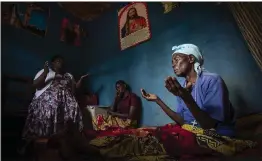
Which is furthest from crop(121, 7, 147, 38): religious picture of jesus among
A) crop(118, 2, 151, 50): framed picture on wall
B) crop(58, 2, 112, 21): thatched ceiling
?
crop(58, 2, 112, 21): thatched ceiling

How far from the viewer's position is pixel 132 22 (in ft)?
13.3

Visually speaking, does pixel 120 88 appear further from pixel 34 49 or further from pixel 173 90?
pixel 34 49

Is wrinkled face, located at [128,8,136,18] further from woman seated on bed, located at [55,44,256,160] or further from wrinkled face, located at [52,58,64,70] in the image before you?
wrinkled face, located at [52,58,64,70]

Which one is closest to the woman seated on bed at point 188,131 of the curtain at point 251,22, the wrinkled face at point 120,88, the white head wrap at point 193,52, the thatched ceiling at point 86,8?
the white head wrap at point 193,52

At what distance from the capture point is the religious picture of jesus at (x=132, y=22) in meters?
4.04

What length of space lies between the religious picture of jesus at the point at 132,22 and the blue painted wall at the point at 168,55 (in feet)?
0.27

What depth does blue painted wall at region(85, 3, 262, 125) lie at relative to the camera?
3934 millimetres

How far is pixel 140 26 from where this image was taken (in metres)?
4.04

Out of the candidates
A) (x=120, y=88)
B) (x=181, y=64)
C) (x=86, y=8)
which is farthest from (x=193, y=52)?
(x=86, y=8)

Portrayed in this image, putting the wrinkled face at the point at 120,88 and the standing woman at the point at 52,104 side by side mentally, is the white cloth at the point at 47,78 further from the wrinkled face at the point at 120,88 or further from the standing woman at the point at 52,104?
the wrinkled face at the point at 120,88

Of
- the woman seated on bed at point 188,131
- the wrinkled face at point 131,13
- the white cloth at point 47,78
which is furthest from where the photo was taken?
the wrinkled face at point 131,13

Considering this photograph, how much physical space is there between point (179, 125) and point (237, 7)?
118 centimetres

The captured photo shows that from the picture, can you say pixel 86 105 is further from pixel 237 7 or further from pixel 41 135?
pixel 237 7

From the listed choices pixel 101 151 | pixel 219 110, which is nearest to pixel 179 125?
pixel 219 110
